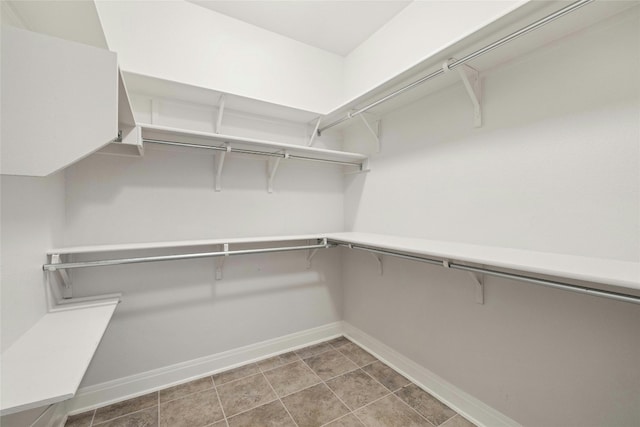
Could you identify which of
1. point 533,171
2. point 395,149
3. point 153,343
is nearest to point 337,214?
point 395,149

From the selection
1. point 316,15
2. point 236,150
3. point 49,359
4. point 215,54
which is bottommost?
point 49,359

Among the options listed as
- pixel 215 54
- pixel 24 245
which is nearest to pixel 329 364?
pixel 24 245

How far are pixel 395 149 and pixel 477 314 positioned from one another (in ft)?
4.43

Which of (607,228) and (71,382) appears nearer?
(71,382)

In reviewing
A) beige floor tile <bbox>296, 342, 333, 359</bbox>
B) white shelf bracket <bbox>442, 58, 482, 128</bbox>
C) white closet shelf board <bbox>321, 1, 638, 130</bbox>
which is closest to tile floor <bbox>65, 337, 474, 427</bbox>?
beige floor tile <bbox>296, 342, 333, 359</bbox>

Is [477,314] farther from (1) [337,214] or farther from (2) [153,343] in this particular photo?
(2) [153,343]

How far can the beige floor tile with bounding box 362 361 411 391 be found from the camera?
2.01 metres

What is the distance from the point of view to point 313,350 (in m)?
2.53

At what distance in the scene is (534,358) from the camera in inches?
56.0

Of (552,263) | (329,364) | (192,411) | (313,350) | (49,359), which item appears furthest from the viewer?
(313,350)

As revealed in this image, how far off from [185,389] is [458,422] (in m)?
1.87

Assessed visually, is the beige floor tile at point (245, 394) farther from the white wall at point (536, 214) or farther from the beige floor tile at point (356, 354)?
the white wall at point (536, 214)

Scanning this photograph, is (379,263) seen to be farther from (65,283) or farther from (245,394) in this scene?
(65,283)

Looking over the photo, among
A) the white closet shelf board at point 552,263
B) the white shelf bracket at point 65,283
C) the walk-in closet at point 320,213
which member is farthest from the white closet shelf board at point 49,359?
the white closet shelf board at point 552,263
